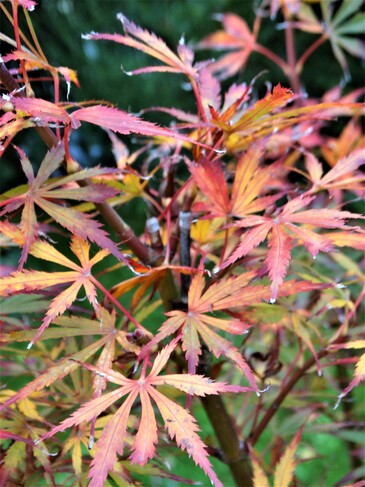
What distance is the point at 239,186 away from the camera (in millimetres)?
505

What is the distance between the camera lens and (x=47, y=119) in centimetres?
41

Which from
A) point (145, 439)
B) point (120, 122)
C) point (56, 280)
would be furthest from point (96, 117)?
point (145, 439)

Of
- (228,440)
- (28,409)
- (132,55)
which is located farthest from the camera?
(132,55)

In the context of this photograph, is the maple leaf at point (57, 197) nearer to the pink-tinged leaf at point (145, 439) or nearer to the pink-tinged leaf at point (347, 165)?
the pink-tinged leaf at point (145, 439)

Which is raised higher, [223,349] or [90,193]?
[90,193]

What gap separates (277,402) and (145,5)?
2.05 m

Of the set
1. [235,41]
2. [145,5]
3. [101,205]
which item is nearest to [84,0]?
[145,5]

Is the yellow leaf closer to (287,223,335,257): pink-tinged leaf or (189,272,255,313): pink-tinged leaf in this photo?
(189,272,255,313): pink-tinged leaf

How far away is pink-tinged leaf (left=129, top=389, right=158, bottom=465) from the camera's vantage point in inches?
14.9

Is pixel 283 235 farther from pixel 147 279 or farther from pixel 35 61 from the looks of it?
pixel 35 61

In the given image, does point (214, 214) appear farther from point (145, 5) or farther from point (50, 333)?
point (145, 5)

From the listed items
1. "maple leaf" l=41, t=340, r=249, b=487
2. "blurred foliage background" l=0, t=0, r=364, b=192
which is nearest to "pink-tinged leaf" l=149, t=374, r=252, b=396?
"maple leaf" l=41, t=340, r=249, b=487

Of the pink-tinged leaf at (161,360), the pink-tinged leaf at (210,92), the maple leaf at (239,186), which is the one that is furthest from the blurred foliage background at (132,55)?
the pink-tinged leaf at (161,360)

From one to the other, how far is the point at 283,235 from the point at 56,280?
0.18 meters
